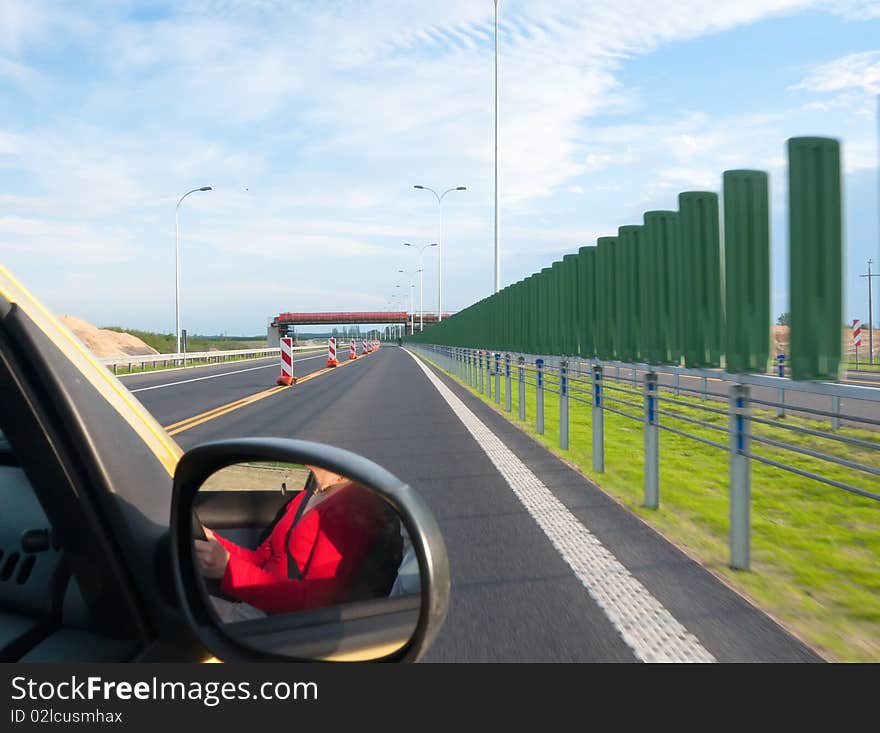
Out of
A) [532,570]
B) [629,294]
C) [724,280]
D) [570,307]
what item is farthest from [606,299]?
[532,570]

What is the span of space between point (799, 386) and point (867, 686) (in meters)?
2.64

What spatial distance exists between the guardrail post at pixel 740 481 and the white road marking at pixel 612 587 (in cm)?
78

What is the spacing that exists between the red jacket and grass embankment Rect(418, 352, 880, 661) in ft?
9.43

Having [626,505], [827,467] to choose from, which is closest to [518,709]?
[626,505]

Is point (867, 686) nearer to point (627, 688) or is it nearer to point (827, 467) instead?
point (627, 688)

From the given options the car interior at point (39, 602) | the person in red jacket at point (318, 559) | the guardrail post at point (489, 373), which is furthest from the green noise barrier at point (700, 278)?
the guardrail post at point (489, 373)

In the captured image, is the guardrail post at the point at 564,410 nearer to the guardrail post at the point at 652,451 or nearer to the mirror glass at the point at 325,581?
the guardrail post at the point at 652,451

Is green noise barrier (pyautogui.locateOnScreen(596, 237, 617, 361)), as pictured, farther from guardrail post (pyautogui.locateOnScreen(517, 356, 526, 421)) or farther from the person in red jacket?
the person in red jacket

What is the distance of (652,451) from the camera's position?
24.0 feet

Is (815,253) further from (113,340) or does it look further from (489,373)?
(113,340)

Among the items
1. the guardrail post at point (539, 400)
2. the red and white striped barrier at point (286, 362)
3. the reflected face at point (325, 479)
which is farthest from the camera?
the red and white striped barrier at point (286, 362)

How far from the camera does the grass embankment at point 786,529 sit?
4375 millimetres

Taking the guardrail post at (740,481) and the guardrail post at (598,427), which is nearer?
the guardrail post at (740,481)

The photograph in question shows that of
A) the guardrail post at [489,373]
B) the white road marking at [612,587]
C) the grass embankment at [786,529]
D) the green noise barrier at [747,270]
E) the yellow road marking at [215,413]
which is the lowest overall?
the grass embankment at [786,529]
